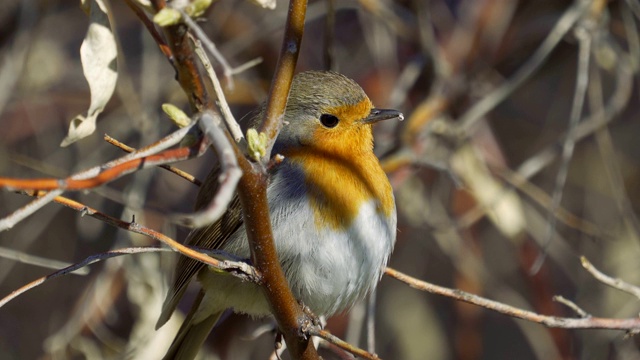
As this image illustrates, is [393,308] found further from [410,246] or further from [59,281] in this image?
[59,281]

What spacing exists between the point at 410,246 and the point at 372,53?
1.09 metres

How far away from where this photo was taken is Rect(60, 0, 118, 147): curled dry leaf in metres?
1.72

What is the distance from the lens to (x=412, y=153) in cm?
347

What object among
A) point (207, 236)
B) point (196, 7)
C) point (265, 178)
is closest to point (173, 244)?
point (265, 178)

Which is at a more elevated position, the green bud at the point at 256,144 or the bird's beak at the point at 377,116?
the bird's beak at the point at 377,116

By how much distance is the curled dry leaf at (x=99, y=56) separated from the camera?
1724 mm

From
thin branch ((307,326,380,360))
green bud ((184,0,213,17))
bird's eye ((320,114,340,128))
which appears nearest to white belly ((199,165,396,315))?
bird's eye ((320,114,340,128))

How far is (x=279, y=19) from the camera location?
4016mm

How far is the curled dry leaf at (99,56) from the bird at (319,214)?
31.4 inches

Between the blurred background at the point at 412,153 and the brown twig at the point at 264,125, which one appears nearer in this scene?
the brown twig at the point at 264,125

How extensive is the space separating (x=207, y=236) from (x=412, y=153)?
1.02 metres

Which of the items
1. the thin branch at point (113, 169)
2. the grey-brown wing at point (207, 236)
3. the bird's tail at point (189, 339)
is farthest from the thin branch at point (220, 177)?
the bird's tail at point (189, 339)

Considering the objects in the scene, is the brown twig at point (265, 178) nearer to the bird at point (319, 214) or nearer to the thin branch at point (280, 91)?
the thin branch at point (280, 91)

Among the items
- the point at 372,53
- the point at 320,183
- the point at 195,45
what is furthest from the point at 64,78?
the point at 195,45
